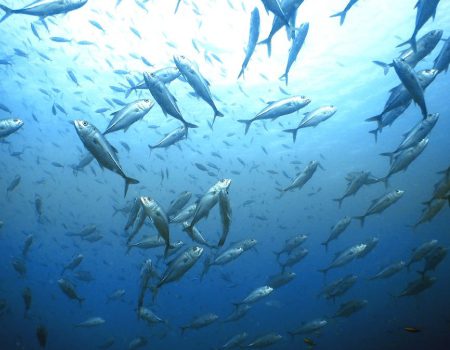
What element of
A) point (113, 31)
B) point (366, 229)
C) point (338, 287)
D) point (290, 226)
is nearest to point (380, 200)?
point (338, 287)

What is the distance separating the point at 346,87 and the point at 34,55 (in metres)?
21.3

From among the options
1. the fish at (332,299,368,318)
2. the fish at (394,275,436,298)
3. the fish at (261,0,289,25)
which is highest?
the fish at (261,0,289,25)

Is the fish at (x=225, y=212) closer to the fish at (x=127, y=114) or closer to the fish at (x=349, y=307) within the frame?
the fish at (x=127, y=114)

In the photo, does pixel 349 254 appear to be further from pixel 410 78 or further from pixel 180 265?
pixel 410 78

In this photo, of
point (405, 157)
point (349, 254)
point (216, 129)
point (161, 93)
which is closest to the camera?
point (161, 93)

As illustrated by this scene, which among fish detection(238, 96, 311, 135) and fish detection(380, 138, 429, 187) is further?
fish detection(238, 96, 311, 135)

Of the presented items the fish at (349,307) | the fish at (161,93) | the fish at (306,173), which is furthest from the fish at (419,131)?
the fish at (349,307)

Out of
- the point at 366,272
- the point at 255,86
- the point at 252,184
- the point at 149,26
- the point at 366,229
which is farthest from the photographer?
the point at 366,272

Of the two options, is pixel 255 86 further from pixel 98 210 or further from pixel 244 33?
pixel 98 210

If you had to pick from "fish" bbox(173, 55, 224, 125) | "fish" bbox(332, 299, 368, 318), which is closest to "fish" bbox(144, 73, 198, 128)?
"fish" bbox(173, 55, 224, 125)

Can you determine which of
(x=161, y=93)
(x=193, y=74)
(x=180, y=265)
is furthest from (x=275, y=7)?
(x=180, y=265)

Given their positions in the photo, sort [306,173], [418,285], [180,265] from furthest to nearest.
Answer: [418,285]
[306,173]
[180,265]

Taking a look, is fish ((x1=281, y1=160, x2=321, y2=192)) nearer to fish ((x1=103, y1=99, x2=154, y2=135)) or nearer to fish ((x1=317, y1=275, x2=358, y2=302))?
fish ((x1=103, y1=99, x2=154, y2=135))

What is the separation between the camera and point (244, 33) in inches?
740
